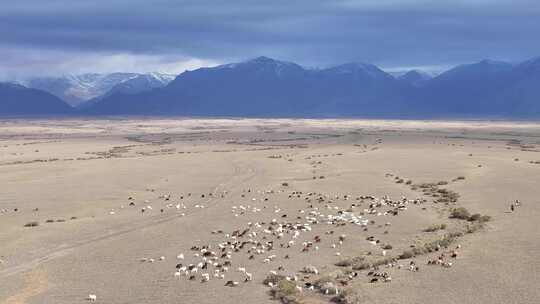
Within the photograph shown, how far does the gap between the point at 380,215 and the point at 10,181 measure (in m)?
30.2

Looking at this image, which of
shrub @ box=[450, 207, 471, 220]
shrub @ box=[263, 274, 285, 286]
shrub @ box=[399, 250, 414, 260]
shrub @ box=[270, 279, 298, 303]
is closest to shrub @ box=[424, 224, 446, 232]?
shrub @ box=[450, 207, 471, 220]

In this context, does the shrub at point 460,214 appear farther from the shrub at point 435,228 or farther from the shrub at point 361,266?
the shrub at point 361,266

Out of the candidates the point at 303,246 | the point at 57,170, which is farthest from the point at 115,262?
the point at 57,170

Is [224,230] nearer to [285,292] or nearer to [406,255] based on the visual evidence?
[406,255]

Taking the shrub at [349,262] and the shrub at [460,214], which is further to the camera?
the shrub at [460,214]

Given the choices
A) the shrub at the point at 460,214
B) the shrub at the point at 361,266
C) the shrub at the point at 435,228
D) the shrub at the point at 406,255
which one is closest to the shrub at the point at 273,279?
the shrub at the point at 361,266

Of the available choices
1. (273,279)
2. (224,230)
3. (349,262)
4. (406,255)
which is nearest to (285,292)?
(273,279)

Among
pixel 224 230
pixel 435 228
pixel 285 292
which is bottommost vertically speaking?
pixel 224 230

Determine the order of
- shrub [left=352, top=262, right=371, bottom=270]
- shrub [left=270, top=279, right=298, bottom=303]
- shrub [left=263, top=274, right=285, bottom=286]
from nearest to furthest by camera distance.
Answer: shrub [left=270, top=279, right=298, bottom=303] → shrub [left=263, top=274, right=285, bottom=286] → shrub [left=352, top=262, right=371, bottom=270]

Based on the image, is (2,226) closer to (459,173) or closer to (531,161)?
(459,173)

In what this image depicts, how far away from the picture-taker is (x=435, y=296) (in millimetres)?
18406

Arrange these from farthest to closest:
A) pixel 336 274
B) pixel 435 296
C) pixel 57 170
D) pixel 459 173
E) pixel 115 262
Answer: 1. pixel 57 170
2. pixel 459 173
3. pixel 115 262
4. pixel 336 274
5. pixel 435 296

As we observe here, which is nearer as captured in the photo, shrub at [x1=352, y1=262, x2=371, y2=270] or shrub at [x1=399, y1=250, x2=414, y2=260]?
shrub at [x1=352, y1=262, x2=371, y2=270]

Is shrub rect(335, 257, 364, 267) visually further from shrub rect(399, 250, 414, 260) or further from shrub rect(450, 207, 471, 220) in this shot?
shrub rect(450, 207, 471, 220)
